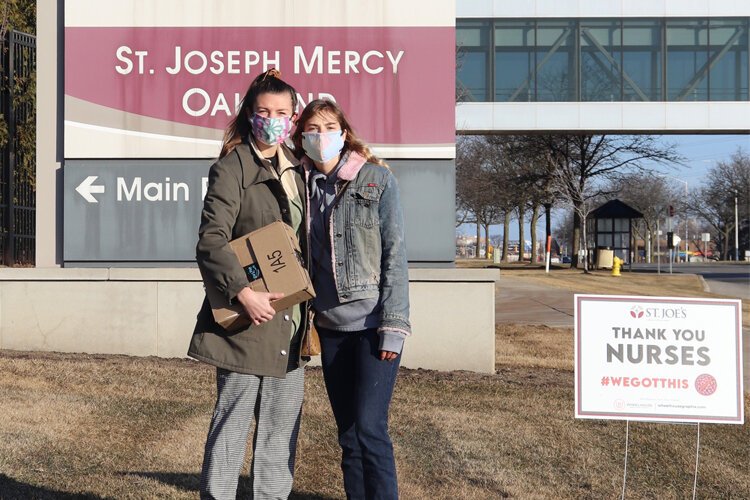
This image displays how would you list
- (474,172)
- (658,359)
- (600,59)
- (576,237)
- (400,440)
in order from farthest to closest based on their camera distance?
(576,237), (474,172), (600,59), (400,440), (658,359)

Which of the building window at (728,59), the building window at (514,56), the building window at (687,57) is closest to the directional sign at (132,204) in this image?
the building window at (514,56)

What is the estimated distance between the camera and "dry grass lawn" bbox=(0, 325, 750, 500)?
18.9ft

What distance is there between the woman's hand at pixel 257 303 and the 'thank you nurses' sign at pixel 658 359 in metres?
1.96

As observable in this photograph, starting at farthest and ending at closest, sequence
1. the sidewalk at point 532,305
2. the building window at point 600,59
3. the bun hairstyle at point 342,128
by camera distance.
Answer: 1. the building window at point 600,59
2. the sidewalk at point 532,305
3. the bun hairstyle at point 342,128

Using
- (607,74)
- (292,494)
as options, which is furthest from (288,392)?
(607,74)

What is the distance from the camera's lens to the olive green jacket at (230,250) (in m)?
4.03

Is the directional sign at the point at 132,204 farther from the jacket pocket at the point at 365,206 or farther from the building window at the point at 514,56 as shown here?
the building window at the point at 514,56

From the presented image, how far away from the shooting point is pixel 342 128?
14.3 ft

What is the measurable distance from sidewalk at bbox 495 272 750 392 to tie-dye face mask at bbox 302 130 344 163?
766cm

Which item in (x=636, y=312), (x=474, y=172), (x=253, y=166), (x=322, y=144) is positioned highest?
(x=474, y=172)

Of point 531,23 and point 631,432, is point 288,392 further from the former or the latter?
point 531,23

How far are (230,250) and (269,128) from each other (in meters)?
0.55

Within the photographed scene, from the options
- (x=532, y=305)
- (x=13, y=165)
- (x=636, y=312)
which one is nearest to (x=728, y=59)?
(x=532, y=305)

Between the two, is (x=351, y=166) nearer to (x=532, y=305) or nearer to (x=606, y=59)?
(x=532, y=305)
